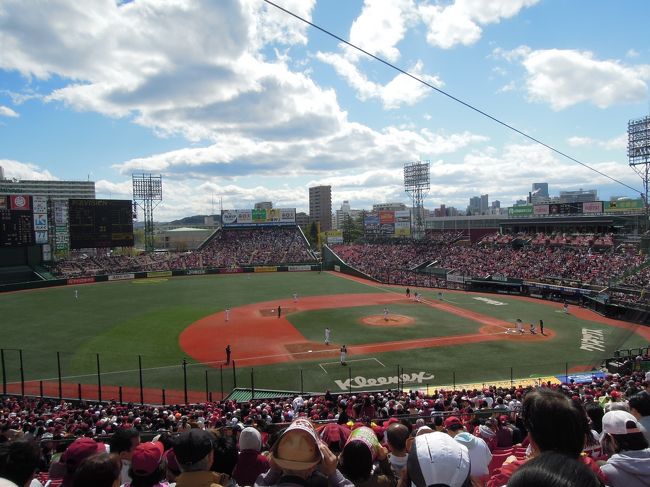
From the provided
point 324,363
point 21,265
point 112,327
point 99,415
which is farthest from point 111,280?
point 99,415

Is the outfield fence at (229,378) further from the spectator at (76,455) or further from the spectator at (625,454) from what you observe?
the spectator at (625,454)

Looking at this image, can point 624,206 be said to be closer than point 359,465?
No

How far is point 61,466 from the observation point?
532 centimetres

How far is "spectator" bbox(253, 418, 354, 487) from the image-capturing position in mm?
3557

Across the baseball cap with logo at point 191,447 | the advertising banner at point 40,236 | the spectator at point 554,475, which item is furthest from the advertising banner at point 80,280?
the spectator at point 554,475

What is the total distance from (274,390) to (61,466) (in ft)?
Result: 56.6

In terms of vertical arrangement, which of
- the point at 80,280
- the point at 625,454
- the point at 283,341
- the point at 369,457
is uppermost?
the point at 625,454

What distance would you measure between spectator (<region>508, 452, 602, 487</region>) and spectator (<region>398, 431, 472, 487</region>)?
40.8 inches

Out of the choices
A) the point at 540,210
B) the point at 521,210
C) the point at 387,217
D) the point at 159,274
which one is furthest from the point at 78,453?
the point at 387,217

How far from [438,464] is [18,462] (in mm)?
3622

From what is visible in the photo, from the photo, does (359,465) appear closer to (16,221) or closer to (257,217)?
(16,221)

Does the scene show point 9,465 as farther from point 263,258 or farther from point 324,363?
point 263,258

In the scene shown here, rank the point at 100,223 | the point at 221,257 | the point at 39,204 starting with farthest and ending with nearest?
the point at 221,257 → the point at 100,223 → the point at 39,204

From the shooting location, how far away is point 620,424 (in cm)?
421
